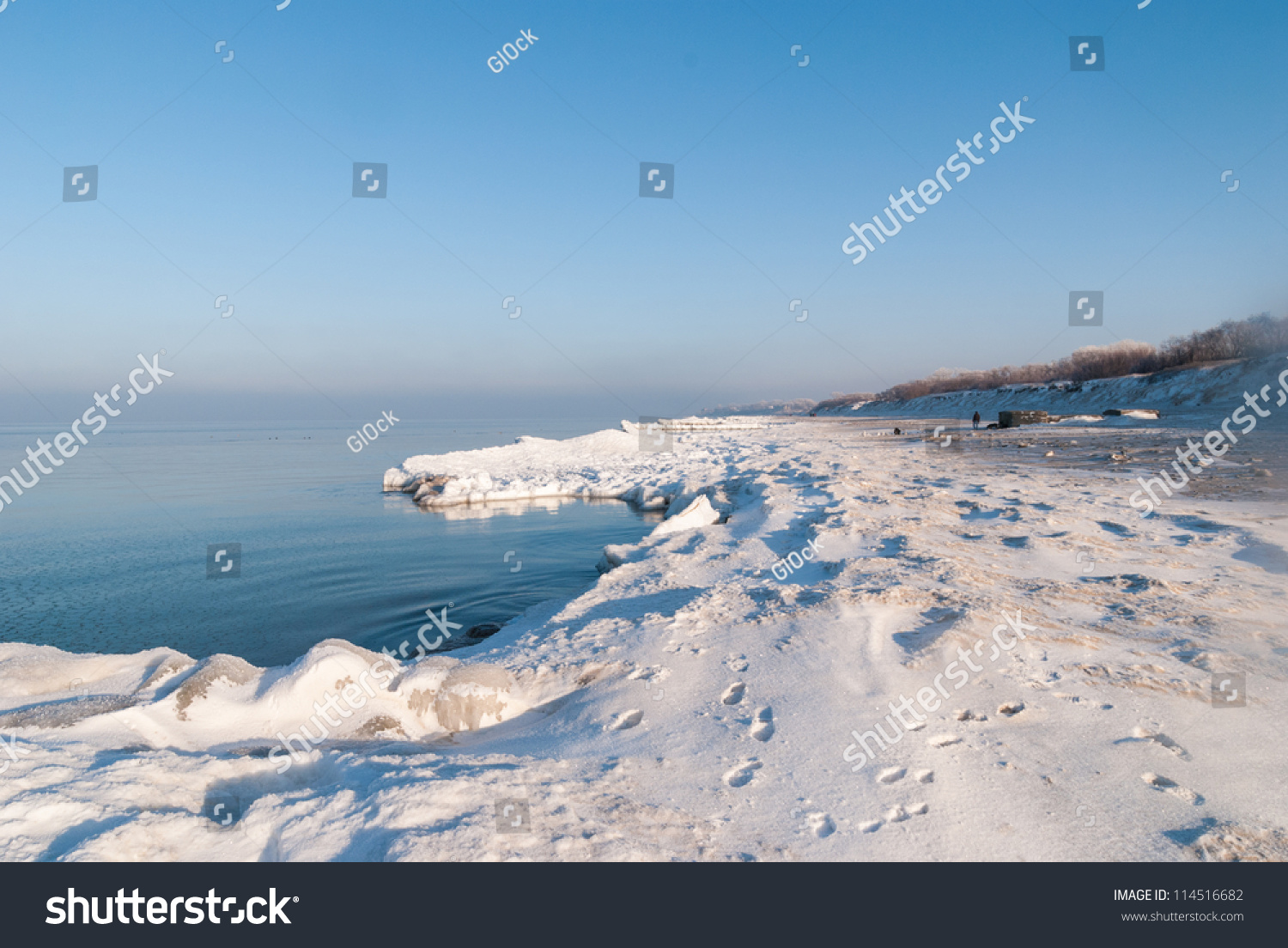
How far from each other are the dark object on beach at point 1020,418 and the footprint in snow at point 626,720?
32.8 m

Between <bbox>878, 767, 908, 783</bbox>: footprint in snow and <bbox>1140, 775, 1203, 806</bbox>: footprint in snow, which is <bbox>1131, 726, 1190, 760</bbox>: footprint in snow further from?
<bbox>878, 767, 908, 783</bbox>: footprint in snow

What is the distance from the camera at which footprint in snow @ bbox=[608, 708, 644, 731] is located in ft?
14.0

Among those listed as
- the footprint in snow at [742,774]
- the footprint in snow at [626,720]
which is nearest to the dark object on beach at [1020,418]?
the footprint in snow at [626,720]

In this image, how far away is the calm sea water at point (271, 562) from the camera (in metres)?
8.98

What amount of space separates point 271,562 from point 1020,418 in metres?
33.5

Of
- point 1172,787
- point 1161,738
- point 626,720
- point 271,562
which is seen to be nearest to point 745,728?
point 626,720

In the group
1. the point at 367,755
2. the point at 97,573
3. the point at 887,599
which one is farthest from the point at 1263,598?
the point at 97,573

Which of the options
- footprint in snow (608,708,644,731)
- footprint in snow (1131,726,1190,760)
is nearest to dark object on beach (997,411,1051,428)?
footprint in snow (1131,726,1190,760)

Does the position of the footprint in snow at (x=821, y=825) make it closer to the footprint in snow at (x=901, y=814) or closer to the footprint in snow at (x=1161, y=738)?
the footprint in snow at (x=901, y=814)

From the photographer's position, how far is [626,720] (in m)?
4.36

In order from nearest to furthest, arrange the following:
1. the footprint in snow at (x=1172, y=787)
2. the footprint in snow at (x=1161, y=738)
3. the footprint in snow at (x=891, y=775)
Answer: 1. the footprint in snow at (x=1172, y=787)
2. the footprint in snow at (x=891, y=775)
3. the footprint in snow at (x=1161, y=738)

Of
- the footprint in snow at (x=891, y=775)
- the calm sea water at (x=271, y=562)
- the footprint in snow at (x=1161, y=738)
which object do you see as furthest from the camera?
the calm sea water at (x=271, y=562)
